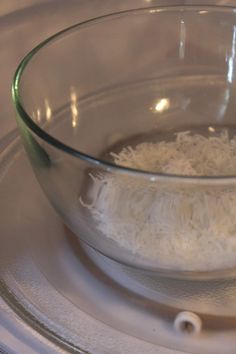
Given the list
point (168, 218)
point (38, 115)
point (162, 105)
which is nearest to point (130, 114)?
point (162, 105)

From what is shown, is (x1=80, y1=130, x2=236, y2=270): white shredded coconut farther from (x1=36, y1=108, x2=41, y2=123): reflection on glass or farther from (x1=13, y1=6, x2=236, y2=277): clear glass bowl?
(x1=36, y1=108, x2=41, y2=123): reflection on glass

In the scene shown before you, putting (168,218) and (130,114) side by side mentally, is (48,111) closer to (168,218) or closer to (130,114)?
(130,114)

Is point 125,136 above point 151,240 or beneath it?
above

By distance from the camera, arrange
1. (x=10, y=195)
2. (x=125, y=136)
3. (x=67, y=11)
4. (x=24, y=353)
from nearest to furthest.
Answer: (x=24, y=353) → (x=10, y=195) → (x=125, y=136) → (x=67, y=11)

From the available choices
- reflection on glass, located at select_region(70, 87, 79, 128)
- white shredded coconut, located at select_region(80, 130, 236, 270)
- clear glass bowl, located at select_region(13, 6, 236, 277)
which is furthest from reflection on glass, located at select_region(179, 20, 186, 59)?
white shredded coconut, located at select_region(80, 130, 236, 270)

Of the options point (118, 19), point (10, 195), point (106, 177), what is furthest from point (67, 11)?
point (106, 177)

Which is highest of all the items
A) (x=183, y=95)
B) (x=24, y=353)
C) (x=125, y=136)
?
(x=183, y=95)

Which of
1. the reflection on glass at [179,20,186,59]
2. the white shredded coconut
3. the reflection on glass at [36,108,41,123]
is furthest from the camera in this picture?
the reflection on glass at [179,20,186,59]

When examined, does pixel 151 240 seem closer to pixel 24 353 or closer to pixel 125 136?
pixel 24 353
